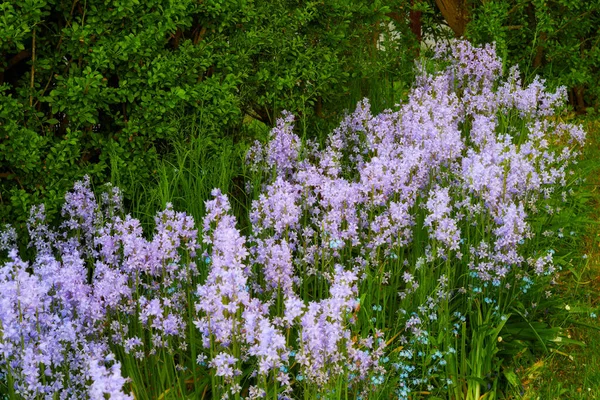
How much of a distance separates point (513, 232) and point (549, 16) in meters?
5.40

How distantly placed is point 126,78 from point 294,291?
221 centimetres

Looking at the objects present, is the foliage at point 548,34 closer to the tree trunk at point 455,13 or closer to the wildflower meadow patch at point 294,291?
the tree trunk at point 455,13

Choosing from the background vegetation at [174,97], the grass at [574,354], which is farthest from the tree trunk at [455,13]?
the grass at [574,354]

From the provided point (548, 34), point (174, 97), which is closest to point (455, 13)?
point (548, 34)

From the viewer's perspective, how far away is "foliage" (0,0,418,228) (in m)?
5.36

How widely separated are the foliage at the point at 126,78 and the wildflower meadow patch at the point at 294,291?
0.36 meters

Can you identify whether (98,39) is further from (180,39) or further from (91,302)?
(91,302)

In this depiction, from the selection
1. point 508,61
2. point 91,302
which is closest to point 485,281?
point 91,302

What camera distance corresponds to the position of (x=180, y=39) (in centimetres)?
623

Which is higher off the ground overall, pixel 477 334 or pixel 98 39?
pixel 98 39

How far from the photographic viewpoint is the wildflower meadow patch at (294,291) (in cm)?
332

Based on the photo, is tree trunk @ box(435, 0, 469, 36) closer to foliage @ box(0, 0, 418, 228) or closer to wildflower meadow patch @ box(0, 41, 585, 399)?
foliage @ box(0, 0, 418, 228)

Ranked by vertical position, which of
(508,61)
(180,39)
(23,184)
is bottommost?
(23,184)

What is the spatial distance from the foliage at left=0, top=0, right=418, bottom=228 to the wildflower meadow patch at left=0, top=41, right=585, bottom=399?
36 centimetres
